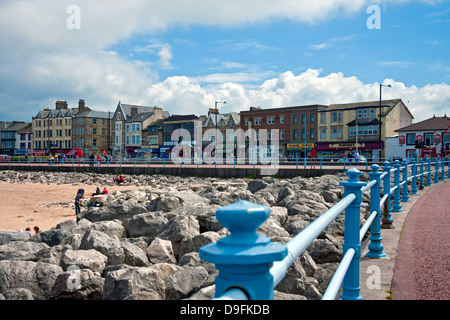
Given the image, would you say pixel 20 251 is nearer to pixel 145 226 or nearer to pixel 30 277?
pixel 30 277

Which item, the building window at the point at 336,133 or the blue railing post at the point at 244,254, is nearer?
the blue railing post at the point at 244,254

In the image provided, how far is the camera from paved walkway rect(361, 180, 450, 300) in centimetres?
409

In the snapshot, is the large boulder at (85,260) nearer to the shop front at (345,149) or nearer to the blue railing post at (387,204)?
the blue railing post at (387,204)

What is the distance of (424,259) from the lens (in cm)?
516

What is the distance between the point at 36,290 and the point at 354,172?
14.1ft

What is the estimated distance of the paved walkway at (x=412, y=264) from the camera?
4086mm

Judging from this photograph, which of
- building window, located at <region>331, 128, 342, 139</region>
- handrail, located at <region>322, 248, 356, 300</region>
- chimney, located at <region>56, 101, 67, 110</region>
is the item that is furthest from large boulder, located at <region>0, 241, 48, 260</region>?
chimney, located at <region>56, 101, 67, 110</region>

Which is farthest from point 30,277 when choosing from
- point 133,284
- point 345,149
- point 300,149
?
point 300,149

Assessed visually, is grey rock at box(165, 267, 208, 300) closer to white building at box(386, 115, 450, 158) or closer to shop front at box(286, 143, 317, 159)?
white building at box(386, 115, 450, 158)

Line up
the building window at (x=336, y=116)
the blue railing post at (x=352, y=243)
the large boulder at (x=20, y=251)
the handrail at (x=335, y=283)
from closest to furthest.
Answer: the handrail at (x=335, y=283)
the blue railing post at (x=352, y=243)
the large boulder at (x=20, y=251)
the building window at (x=336, y=116)

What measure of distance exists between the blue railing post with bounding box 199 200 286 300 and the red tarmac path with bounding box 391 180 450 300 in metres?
3.01

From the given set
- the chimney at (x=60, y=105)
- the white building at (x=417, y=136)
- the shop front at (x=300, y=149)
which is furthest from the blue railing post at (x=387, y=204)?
the chimney at (x=60, y=105)
